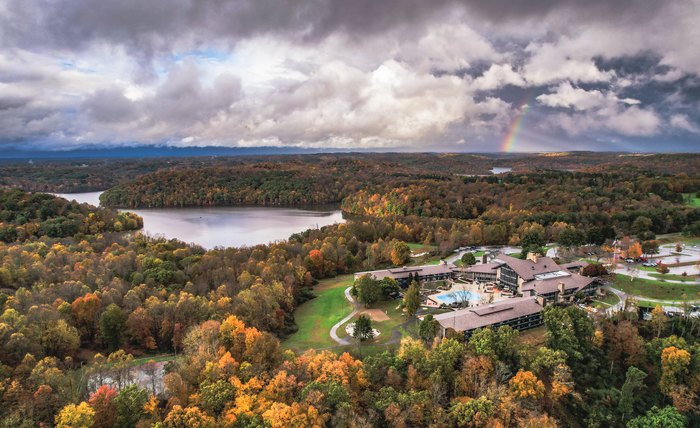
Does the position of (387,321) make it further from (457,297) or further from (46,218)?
(46,218)

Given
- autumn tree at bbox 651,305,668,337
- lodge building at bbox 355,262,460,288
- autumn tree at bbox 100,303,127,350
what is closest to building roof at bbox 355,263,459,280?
lodge building at bbox 355,262,460,288

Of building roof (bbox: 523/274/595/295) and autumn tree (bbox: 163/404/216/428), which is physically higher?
building roof (bbox: 523/274/595/295)

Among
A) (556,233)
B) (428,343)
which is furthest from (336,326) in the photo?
(556,233)

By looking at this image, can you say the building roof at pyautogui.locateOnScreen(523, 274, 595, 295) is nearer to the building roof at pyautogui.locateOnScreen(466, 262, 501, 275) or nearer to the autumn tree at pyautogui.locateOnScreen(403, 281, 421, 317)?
the building roof at pyautogui.locateOnScreen(466, 262, 501, 275)

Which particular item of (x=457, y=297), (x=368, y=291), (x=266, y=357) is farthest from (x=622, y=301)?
(x=266, y=357)

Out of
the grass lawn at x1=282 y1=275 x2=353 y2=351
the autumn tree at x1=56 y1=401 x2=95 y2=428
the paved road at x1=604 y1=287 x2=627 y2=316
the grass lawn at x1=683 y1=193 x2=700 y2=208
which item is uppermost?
the grass lawn at x1=683 y1=193 x2=700 y2=208

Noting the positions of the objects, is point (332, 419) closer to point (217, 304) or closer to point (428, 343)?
point (428, 343)
